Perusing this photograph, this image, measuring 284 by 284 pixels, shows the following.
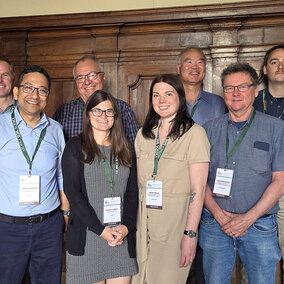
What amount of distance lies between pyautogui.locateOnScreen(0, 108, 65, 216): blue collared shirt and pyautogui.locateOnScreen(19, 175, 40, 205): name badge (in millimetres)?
31

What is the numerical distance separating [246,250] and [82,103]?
172 centimetres

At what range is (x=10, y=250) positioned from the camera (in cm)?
186

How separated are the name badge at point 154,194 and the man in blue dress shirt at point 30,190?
0.63 metres

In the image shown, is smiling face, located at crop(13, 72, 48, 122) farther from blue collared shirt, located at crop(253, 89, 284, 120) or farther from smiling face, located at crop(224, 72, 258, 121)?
blue collared shirt, located at crop(253, 89, 284, 120)

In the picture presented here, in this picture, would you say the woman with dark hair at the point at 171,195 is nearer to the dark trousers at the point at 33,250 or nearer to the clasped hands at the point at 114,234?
the clasped hands at the point at 114,234

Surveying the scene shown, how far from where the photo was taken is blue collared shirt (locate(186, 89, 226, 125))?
8.77ft

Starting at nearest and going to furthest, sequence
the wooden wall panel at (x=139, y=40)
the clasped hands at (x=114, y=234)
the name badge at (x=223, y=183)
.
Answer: the clasped hands at (x=114, y=234), the name badge at (x=223, y=183), the wooden wall panel at (x=139, y=40)

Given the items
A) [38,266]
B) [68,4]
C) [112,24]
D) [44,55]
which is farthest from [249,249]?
[68,4]

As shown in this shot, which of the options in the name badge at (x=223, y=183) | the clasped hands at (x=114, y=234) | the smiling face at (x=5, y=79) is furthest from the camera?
the smiling face at (x=5, y=79)

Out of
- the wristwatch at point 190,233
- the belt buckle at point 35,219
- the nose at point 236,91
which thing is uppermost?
the nose at point 236,91

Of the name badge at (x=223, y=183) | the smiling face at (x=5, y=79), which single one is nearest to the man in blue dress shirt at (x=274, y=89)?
the name badge at (x=223, y=183)

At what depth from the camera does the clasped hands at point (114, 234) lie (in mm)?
1721

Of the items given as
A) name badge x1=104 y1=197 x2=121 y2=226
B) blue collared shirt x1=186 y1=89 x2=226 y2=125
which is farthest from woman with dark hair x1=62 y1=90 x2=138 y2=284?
blue collared shirt x1=186 y1=89 x2=226 y2=125

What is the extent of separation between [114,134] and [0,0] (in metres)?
2.88
